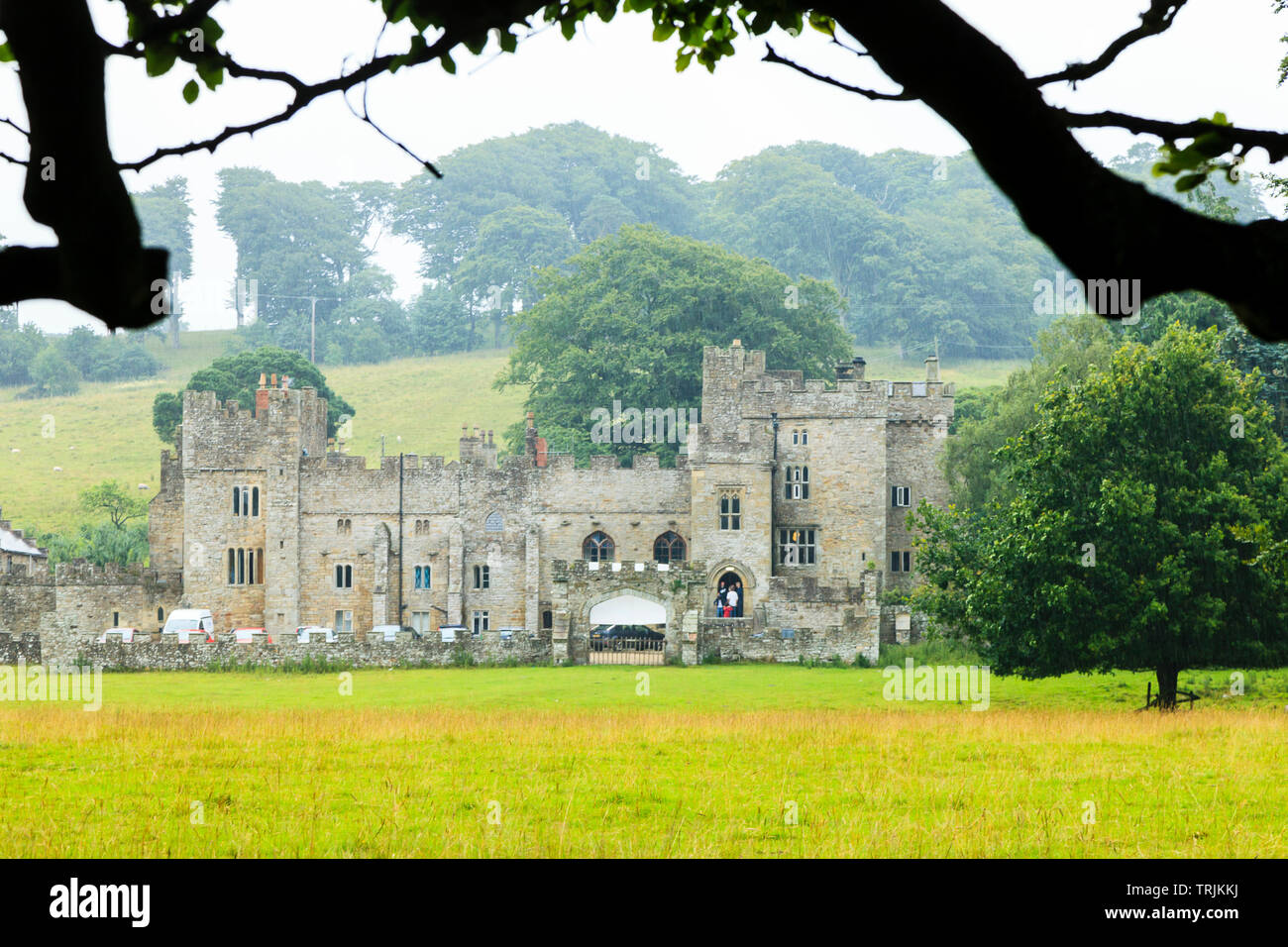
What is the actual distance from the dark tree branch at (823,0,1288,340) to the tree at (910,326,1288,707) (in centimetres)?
2351

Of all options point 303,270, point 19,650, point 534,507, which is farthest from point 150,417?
point 19,650

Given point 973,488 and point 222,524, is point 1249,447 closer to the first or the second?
point 973,488

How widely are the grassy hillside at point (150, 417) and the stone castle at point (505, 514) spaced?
24094mm

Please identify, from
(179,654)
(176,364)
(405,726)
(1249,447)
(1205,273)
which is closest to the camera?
(1205,273)

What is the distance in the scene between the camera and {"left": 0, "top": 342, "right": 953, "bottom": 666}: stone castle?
169ft

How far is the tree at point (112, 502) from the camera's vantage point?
259 ft

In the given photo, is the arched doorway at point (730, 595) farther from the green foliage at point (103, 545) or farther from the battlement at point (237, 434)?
the green foliage at point (103, 545)

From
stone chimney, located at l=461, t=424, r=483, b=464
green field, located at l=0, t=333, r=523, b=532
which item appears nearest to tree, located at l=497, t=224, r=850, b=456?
stone chimney, located at l=461, t=424, r=483, b=464

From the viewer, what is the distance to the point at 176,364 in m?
117

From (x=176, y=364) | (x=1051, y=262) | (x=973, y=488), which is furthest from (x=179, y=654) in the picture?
(x=1051, y=262)

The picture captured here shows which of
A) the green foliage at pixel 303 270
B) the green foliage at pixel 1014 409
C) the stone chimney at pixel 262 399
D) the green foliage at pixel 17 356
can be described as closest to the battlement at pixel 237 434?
the stone chimney at pixel 262 399

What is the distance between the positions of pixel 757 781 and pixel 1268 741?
783 cm

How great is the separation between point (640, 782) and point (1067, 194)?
486 inches
